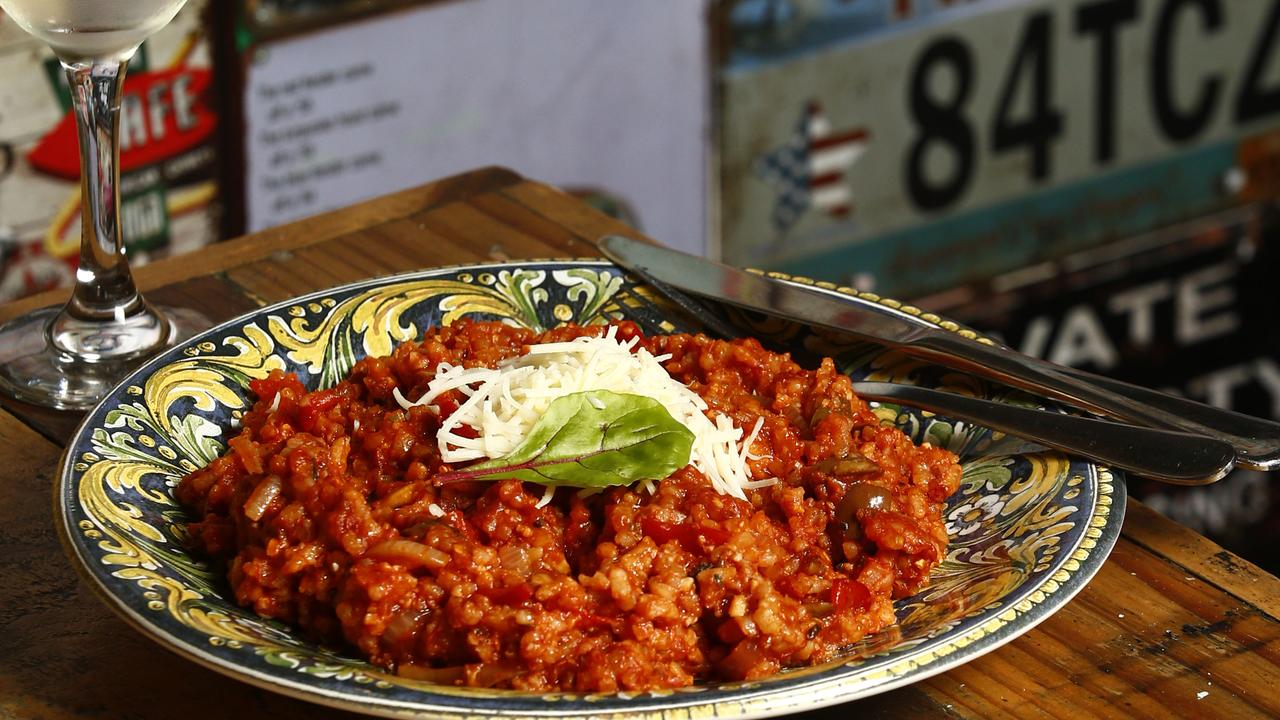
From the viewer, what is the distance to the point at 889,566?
4.49ft

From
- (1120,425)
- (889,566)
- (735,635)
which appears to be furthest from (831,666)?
(1120,425)

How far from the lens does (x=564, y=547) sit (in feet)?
4.44

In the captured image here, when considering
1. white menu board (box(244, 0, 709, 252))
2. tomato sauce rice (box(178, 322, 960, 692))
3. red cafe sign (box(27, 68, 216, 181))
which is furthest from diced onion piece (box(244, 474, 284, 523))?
white menu board (box(244, 0, 709, 252))

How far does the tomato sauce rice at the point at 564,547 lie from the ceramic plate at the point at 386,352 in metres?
0.04

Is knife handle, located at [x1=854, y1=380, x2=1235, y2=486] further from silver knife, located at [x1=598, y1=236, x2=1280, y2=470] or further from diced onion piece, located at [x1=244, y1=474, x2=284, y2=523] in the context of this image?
diced onion piece, located at [x1=244, y1=474, x2=284, y2=523]

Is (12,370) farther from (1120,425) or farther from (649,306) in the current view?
(1120,425)

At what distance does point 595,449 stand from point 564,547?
93mm

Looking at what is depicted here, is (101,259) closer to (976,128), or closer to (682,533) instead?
(682,533)

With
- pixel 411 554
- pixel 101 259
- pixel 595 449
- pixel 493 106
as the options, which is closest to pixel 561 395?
pixel 595 449

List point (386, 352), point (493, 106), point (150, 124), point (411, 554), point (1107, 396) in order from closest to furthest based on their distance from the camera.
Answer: point (411, 554) → point (1107, 396) → point (386, 352) → point (150, 124) → point (493, 106)

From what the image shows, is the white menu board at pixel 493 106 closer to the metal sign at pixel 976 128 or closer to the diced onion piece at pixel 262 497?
the metal sign at pixel 976 128

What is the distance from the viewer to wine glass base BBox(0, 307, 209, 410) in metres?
1.82

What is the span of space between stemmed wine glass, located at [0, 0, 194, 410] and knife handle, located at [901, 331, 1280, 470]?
96 cm

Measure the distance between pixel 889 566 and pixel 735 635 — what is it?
0.60 feet
